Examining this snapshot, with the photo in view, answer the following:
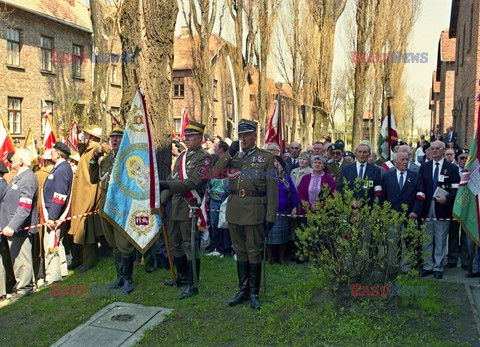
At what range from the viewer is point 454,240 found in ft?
24.5

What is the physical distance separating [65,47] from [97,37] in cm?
1321

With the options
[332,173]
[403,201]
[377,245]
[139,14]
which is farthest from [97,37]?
[377,245]

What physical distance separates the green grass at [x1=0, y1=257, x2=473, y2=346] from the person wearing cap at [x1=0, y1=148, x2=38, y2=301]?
338mm

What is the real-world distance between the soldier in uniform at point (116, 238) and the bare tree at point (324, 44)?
1404cm

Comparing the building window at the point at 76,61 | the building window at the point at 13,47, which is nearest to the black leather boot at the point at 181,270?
the building window at the point at 13,47

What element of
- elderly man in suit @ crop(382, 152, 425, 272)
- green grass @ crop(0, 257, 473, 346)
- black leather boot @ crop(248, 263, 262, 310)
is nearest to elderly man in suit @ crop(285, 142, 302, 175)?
elderly man in suit @ crop(382, 152, 425, 272)

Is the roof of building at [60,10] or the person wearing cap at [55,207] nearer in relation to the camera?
the person wearing cap at [55,207]

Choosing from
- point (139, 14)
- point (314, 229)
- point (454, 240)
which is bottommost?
point (454, 240)

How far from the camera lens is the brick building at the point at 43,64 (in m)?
24.4

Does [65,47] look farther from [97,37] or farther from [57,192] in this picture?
[57,192]

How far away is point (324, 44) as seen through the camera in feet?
67.7

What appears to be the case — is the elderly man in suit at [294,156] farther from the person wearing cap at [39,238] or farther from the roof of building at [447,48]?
the roof of building at [447,48]

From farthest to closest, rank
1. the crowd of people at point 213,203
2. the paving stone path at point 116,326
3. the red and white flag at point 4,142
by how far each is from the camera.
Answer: the red and white flag at point 4,142 → the crowd of people at point 213,203 → the paving stone path at point 116,326

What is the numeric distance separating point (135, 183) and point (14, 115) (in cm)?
2160
